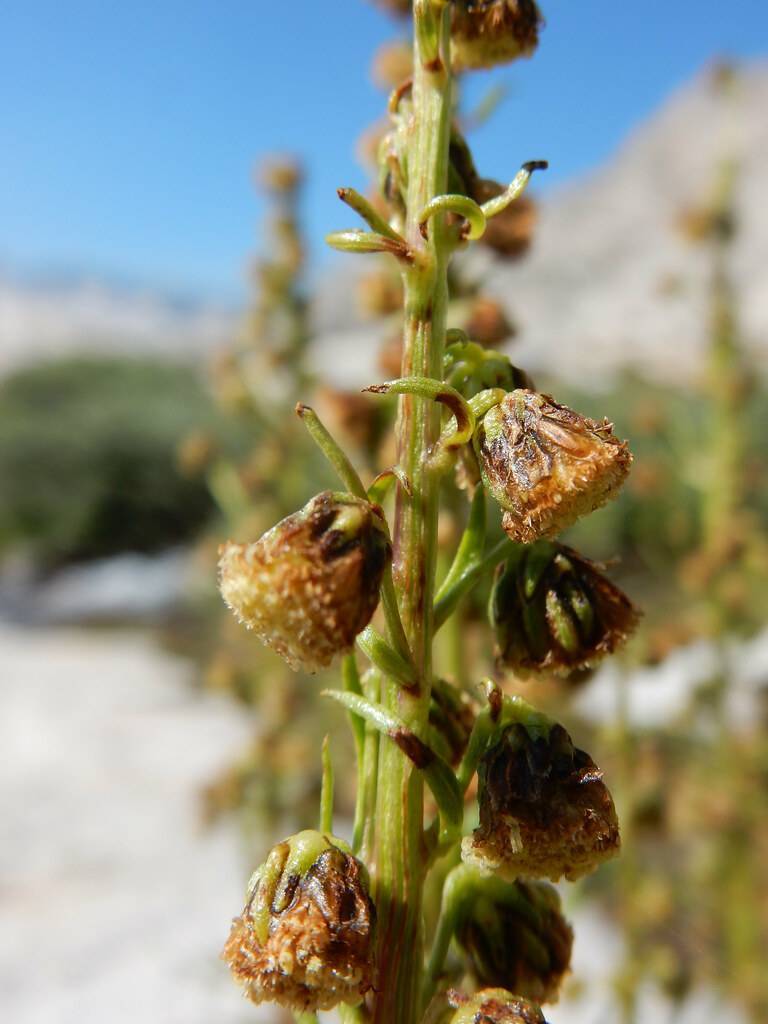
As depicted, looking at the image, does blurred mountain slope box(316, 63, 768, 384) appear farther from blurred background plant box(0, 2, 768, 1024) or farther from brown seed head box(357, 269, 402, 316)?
brown seed head box(357, 269, 402, 316)

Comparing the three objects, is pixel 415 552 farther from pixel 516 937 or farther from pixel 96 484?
pixel 96 484

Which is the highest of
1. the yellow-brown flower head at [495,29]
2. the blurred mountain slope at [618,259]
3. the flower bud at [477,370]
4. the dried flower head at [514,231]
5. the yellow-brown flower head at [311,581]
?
the blurred mountain slope at [618,259]

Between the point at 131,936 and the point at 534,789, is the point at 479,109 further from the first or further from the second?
the point at 131,936

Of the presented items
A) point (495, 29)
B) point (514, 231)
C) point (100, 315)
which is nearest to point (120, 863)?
point (514, 231)

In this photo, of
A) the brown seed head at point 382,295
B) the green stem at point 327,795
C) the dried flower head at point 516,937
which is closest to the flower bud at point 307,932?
the green stem at point 327,795

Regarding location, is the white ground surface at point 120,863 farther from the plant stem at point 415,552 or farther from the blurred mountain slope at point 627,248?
the blurred mountain slope at point 627,248

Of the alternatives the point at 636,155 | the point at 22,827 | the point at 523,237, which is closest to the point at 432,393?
the point at 523,237
